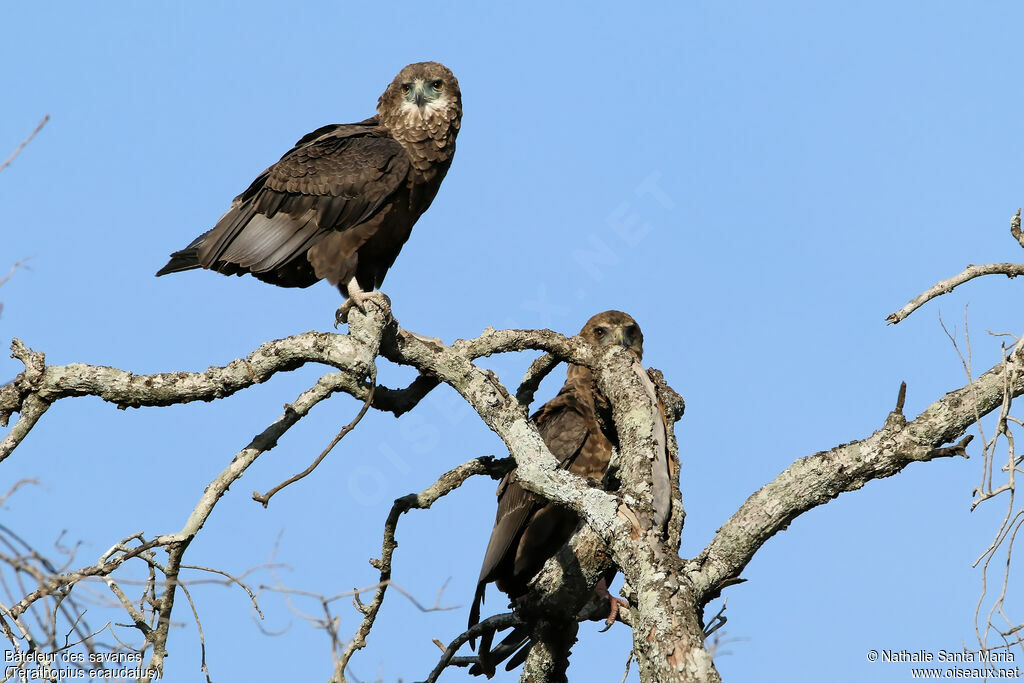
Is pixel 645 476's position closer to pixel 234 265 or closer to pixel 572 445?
pixel 572 445

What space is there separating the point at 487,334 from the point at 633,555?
1.30 meters

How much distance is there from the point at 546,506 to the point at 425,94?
2.37m

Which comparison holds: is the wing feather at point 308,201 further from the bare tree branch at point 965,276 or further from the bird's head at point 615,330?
the bare tree branch at point 965,276

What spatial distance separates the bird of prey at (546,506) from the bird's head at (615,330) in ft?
0.04

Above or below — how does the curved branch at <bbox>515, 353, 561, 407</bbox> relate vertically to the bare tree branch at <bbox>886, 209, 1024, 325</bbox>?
above

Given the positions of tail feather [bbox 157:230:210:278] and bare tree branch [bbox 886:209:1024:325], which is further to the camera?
tail feather [bbox 157:230:210:278]

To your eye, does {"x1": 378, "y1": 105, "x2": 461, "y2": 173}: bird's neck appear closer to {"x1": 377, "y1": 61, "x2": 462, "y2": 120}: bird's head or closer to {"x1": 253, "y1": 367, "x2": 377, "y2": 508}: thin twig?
{"x1": 377, "y1": 61, "x2": 462, "y2": 120}: bird's head

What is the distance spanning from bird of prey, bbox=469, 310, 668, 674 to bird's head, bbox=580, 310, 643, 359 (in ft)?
0.04

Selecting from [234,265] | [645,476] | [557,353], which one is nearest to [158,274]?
[234,265]

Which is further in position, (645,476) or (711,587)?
(645,476)

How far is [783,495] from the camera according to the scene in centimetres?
380

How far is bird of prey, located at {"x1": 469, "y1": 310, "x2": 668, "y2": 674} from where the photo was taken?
559cm

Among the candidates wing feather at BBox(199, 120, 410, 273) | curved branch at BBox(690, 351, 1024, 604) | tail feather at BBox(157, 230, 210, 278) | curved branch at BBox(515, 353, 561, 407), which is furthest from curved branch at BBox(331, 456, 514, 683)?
tail feather at BBox(157, 230, 210, 278)

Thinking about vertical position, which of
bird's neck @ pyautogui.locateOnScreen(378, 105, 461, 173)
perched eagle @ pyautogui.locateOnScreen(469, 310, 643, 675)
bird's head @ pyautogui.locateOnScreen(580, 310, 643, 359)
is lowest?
perched eagle @ pyautogui.locateOnScreen(469, 310, 643, 675)
